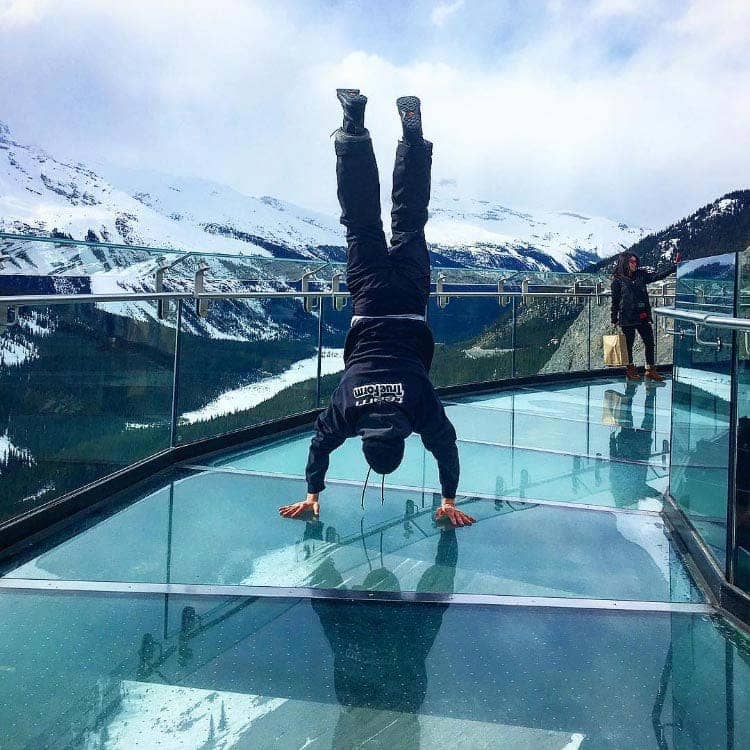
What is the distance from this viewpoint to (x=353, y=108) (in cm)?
367

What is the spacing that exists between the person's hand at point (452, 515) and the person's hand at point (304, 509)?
58cm

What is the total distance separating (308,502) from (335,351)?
272cm

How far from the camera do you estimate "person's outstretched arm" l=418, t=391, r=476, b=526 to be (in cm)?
333

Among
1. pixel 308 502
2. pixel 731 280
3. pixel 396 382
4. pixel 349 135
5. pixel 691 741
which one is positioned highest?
pixel 349 135

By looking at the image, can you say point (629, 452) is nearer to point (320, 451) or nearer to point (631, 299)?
point (320, 451)

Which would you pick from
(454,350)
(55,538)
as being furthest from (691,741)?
(454,350)

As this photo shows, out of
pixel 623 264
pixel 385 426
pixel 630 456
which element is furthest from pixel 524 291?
pixel 385 426

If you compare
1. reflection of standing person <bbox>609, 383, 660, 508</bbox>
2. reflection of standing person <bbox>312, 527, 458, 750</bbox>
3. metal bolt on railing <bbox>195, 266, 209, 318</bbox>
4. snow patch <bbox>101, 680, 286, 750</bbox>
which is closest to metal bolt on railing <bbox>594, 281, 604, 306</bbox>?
reflection of standing person <bbox>609, 383, 660, 508</bbox>

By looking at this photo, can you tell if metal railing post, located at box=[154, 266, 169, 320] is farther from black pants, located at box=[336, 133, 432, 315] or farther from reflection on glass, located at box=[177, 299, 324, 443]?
black pants, located at box=[336, 133, 432, 315]

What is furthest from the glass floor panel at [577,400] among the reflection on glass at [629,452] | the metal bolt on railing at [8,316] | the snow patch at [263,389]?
the metal bolt on railing at [8,316]

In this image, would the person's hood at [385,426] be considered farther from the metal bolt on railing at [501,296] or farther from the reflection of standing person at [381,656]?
the metal bolt on railing at [501,296]

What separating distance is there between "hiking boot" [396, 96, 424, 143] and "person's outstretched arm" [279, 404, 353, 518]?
157cm

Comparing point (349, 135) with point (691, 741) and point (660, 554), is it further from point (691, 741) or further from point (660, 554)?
point (691, 741)

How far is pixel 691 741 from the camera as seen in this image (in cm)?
181
